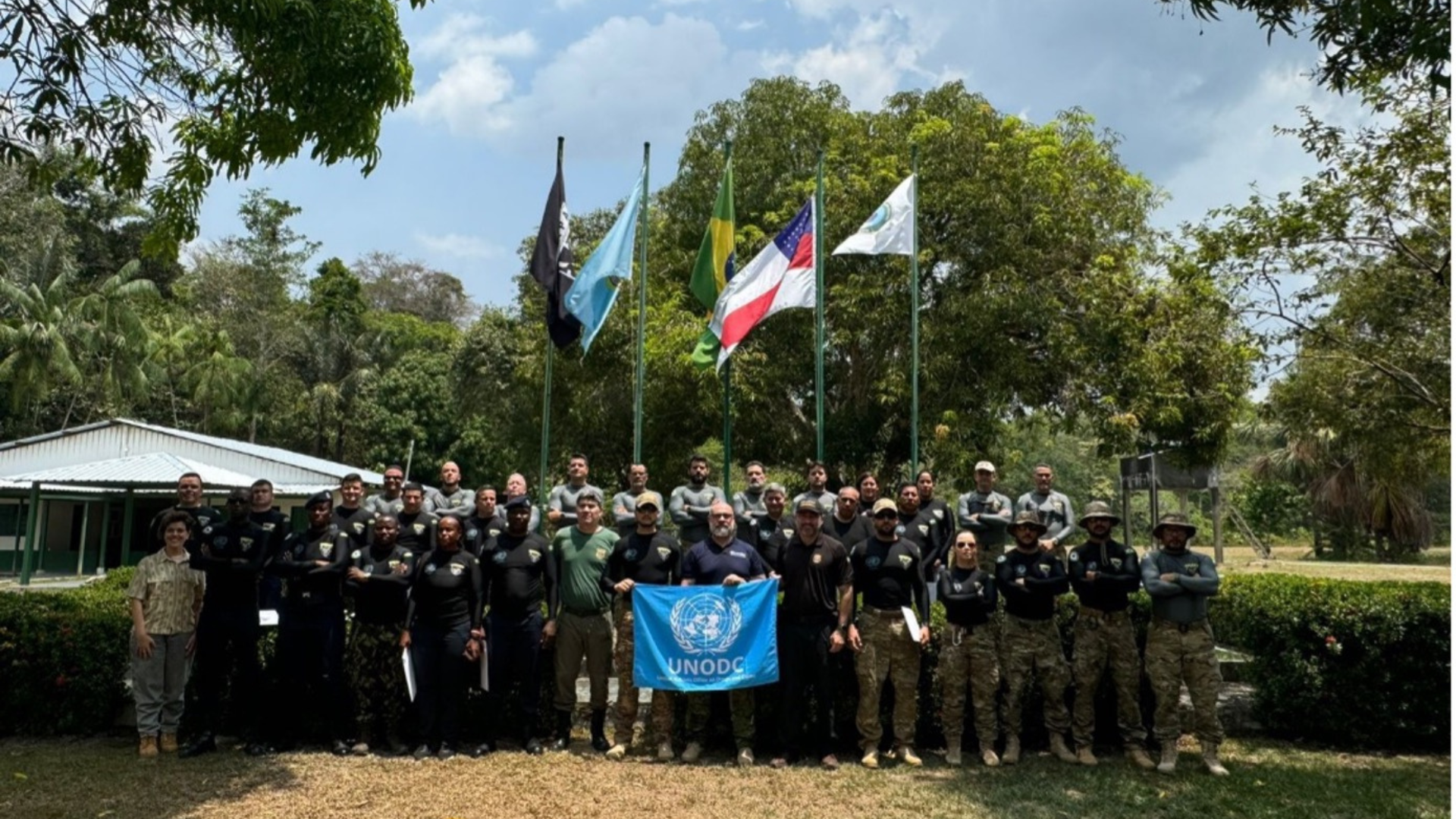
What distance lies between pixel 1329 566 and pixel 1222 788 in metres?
26.5

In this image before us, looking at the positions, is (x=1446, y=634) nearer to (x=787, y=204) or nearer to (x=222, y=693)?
(x=222, y=693)

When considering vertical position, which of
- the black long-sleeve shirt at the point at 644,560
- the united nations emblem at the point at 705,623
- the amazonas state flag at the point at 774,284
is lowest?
the united nations emblem at the point at 705,623

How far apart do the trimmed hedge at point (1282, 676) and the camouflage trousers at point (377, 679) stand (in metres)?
0.56

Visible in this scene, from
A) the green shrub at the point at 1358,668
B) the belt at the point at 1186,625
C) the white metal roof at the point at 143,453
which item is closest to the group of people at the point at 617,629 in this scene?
the belt at the point at 1186,625

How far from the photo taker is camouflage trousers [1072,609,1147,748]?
23.6 feet

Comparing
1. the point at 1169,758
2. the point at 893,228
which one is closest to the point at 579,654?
the point at 1169,758

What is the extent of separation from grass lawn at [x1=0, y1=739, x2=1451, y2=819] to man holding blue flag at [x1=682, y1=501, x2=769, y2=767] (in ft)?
0.79

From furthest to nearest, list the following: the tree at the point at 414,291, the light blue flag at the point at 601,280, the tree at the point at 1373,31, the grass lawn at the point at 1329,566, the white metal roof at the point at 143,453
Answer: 1. the tree at the point at 414,291
2. the white metal roof at the point at 143,453
3. the grass lawn at the point at 1329,566
4. the light blue flag at the point at 601,280
5. the tree at the point at 1373,31

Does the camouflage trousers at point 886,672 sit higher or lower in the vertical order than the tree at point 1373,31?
lower

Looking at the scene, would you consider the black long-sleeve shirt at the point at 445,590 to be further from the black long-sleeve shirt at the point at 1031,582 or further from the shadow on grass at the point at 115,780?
the black long-sleeve shirt at the point at 1031,582

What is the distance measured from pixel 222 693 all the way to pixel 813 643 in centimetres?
435

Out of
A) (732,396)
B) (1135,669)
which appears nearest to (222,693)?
(1135,669)

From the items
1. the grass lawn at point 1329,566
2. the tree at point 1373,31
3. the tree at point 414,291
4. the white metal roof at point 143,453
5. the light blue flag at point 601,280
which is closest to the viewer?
the tree at point 1373,31

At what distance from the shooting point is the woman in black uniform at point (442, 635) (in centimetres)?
730
